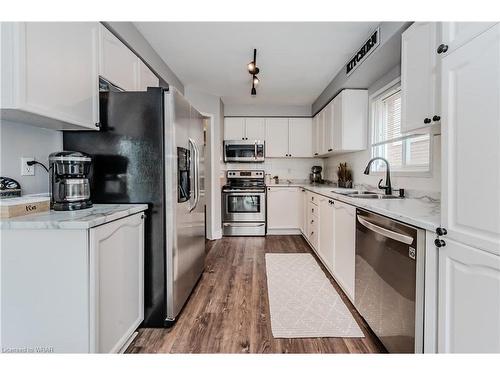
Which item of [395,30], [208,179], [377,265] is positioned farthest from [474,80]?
[208,179]

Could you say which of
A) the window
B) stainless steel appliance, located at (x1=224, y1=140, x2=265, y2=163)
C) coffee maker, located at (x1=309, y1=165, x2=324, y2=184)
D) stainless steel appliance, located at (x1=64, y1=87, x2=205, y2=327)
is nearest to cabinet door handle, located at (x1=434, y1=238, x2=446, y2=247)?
the window

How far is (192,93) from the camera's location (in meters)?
4.17

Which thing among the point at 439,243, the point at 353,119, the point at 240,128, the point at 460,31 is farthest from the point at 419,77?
the point at 240,128

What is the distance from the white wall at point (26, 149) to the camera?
4.75 ft

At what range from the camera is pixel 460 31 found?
105 centimetres

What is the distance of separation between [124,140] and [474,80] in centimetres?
195

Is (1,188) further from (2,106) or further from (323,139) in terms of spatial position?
(323,139)

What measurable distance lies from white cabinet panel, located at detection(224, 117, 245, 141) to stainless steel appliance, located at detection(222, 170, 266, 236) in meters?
1.03

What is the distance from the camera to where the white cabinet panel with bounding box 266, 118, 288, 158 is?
485 centimetres

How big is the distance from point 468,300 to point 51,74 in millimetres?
2198

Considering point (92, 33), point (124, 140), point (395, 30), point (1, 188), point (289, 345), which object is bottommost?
point (289, 345)

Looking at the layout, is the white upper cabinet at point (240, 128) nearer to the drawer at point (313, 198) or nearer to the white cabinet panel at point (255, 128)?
the white cabinet panel at point (255, 128)

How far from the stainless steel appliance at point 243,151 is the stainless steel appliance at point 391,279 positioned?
2948 mm

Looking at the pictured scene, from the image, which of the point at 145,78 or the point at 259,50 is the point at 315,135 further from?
the point at 145,78
